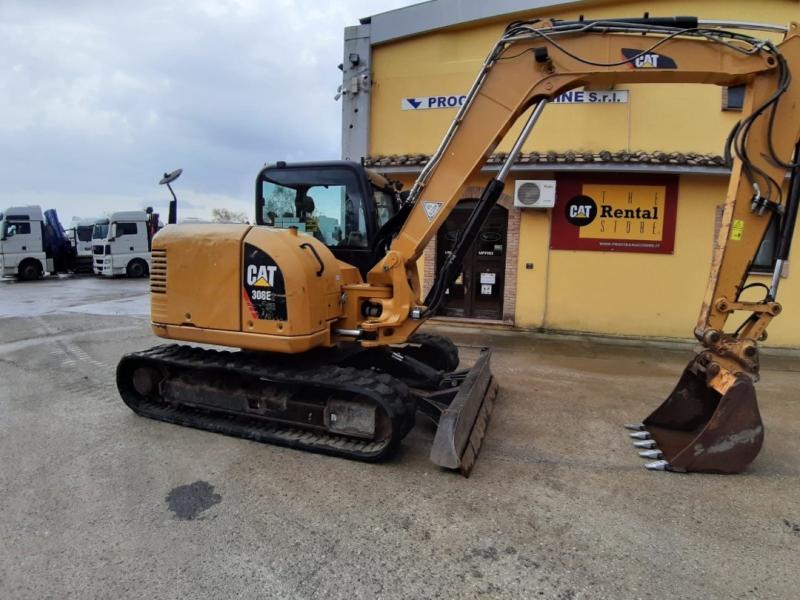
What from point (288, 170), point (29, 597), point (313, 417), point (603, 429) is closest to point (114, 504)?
point (29, 597)

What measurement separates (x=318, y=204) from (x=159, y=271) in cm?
157

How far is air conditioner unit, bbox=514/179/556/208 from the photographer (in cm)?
912

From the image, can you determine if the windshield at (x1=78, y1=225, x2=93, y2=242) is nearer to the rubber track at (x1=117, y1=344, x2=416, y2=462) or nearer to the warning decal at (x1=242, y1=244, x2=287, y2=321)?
the rubber track at (x1=117, y1=344, x2=416, y2=462)

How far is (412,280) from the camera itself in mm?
4680

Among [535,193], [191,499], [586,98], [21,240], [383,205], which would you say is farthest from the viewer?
[21,240]

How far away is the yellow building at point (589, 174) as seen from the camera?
895 cm

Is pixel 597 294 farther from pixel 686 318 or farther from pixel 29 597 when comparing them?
pixel 29 597

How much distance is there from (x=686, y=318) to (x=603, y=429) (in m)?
5.61

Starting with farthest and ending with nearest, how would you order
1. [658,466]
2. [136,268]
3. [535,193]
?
1. [136,268]
2. [535,193]
3. [658,466]

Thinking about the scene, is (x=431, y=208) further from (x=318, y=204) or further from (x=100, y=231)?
(x=100, y=231)

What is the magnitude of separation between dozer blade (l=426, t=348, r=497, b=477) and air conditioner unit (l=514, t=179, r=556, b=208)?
513 centimetres

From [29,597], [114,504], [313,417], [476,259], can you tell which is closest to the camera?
[29,597]

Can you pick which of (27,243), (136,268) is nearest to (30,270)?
(27,243)

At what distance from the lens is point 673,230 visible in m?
9.06
